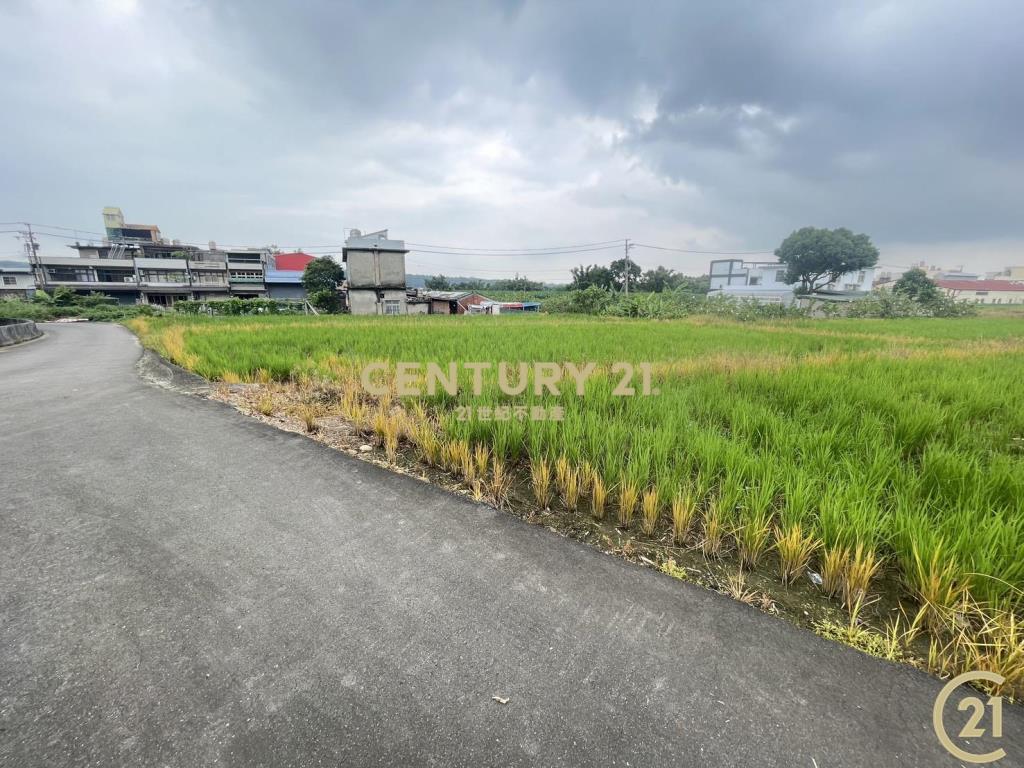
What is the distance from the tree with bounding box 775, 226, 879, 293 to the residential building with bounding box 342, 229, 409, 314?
47.0 meters

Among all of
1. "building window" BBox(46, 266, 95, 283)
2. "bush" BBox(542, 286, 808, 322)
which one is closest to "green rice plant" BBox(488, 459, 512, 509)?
"bush" BBox(542, 286, 808, 322)

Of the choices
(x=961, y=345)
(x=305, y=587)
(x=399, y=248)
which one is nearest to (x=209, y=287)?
(x=399, y=248)

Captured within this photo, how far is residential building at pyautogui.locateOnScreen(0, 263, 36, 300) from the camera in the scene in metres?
37.9

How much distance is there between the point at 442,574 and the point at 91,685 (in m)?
1.25

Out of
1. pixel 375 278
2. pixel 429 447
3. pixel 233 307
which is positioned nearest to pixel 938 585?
pixel 429 447

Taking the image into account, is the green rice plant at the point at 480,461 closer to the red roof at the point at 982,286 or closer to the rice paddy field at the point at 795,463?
the rice paddy field at the point at 795,463

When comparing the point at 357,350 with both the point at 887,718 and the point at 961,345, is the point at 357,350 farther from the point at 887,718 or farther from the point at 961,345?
the point at 961,345

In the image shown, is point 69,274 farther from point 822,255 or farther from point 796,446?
point 822,255

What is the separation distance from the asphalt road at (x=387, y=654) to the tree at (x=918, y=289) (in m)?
39.9

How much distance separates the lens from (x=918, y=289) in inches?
1341

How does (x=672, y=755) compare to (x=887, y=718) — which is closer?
(x=672, y=755)

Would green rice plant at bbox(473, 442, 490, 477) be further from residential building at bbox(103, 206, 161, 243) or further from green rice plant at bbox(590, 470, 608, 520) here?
residential building at bbox(103, 206, 161, 243)

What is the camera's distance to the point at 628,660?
1458 mm

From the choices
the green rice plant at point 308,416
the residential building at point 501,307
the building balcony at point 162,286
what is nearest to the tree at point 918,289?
the residential building at point 501,307
